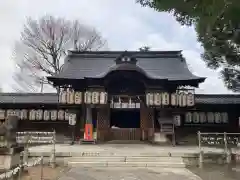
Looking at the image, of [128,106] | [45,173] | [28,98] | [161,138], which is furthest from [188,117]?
[28,98]

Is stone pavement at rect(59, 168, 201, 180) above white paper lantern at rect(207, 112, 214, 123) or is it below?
below

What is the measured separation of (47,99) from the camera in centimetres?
2214

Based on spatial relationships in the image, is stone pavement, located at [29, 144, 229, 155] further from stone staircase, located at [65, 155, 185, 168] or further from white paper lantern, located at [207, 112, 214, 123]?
white paper lantern, located at [207, 112, 214, 123]

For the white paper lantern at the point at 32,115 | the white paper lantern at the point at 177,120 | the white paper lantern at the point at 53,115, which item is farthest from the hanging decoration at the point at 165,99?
the white paper lantern at the point at 32,115

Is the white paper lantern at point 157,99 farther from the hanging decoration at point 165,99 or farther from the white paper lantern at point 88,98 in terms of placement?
the white paper lantern at point 88,98

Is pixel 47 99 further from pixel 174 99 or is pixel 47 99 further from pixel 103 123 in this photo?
pixel 174 99

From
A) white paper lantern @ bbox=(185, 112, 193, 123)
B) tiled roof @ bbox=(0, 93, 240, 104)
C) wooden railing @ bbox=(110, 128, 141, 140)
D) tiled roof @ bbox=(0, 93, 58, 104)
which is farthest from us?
tiled roof @ bbox=(0, 93, 58, 104)

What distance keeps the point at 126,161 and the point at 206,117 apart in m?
9.89

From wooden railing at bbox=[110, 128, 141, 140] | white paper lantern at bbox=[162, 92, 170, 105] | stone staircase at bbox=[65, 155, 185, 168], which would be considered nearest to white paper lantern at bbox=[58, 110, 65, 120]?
wooden railing at bbox=[110, 128, 141, 140]

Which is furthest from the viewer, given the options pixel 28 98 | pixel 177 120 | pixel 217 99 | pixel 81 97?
pixel 28 98

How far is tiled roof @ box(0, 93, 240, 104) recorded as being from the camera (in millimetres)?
20984

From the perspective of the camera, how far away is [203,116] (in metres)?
20.5

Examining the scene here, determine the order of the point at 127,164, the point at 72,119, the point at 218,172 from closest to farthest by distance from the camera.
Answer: the point at 218,172 → the point at 127,164 → the point at 72,119

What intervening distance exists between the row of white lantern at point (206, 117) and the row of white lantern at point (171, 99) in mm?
2213
